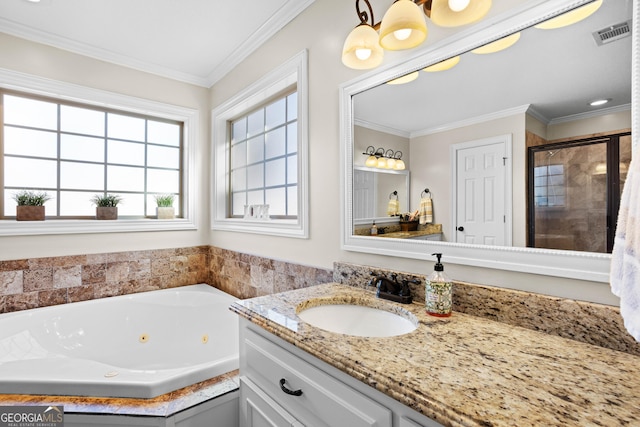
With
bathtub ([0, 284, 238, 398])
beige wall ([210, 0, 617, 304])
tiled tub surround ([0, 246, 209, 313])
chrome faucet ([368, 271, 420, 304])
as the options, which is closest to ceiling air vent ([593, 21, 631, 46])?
beige wall ([210, 0, 617, 304])

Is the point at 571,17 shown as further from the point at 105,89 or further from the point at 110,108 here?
the point at 110,108

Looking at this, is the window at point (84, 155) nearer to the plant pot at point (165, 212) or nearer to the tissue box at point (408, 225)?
the plant pot at point (165, 212)

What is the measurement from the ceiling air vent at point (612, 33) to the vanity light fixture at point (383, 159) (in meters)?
0.71

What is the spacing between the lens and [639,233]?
1.86 ft

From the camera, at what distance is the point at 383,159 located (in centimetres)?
153

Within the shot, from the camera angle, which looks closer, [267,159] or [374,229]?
[374,229]

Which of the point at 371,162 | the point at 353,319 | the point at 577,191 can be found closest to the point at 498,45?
the point at 577,191

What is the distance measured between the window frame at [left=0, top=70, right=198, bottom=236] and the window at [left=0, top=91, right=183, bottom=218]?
0.09 meters

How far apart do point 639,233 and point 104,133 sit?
132 inches

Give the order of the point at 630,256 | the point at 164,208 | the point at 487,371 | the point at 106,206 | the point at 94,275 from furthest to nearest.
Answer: the point at 164,208, the point at 106,206, the point at 94,275, the point at 487,371, the point at 630,256

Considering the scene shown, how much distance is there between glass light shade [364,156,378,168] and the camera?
5.13 ft

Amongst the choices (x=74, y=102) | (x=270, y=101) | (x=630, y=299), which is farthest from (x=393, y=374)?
(x=74, y=102)

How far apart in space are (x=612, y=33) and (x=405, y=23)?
0.59 metres

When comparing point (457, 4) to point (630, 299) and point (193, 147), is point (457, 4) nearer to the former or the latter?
point (630, 299)
